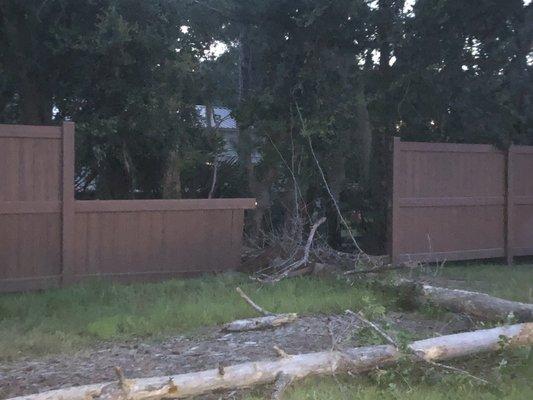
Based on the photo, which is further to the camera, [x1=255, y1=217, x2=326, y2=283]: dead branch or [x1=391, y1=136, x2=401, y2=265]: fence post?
[x1=391, y1=136, x2=401, y2=265]: fence post

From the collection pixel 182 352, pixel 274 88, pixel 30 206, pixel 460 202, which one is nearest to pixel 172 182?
pixel 274 88

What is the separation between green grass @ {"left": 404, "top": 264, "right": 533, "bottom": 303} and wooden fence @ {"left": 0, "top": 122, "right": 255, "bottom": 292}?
11.1ft

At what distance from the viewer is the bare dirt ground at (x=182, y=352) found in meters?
6.37

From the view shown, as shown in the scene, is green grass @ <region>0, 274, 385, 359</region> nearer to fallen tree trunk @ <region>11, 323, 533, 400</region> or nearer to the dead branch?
the dead branch

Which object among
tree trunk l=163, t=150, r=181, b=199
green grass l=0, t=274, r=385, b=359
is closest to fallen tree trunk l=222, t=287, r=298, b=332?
green grass l=0, t=274, r=385, b=359

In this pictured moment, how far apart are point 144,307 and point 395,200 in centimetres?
511

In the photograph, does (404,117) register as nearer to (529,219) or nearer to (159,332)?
(529,219)

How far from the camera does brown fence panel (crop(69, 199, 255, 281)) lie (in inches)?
411

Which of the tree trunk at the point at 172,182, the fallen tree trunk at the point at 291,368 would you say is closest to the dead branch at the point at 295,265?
the tree trunk at the point at 172,182

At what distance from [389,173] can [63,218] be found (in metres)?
5.36

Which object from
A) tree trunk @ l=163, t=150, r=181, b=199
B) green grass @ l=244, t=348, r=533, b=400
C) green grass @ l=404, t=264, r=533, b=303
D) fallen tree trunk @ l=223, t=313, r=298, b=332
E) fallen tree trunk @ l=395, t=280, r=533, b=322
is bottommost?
green grass @ l=244, t=348, r=533, b=400

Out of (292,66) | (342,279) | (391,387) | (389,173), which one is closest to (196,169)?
(292,66)

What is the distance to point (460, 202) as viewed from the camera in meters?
13.1

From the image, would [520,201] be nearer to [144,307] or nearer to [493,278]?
[493,278]
